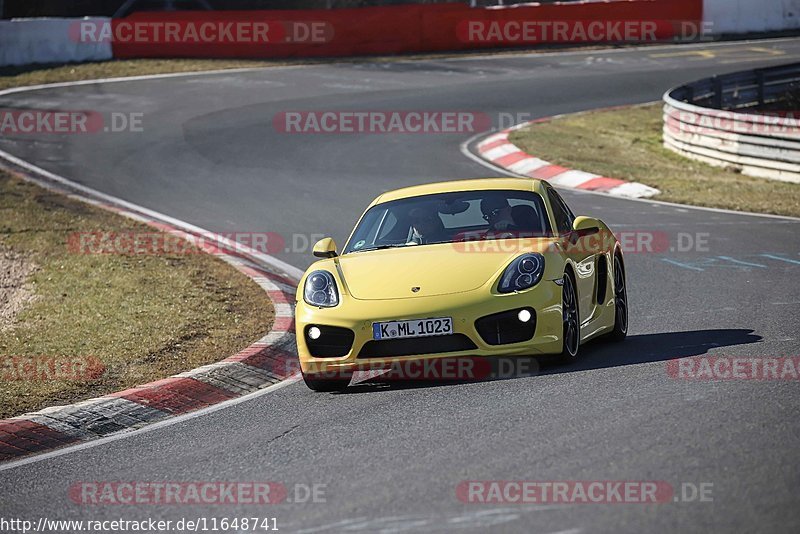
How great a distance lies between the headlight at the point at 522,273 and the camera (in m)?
7.95

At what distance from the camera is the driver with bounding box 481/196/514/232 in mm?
8914

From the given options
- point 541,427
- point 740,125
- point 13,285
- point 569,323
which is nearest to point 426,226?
point 569,323

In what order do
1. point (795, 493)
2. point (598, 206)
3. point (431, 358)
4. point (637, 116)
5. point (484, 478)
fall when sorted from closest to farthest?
1. point (795, 493)
2. point (484, 478)
3. point (431, 358)
4. point (598, 206)
5. point (637, 116)

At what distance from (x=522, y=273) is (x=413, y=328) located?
775 millimetres

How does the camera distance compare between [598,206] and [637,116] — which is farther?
[637,116]

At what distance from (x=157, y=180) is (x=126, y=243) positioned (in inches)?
201

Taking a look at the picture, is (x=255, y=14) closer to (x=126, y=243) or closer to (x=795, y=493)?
(x=126, y=243)

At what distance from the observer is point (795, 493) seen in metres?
4.93

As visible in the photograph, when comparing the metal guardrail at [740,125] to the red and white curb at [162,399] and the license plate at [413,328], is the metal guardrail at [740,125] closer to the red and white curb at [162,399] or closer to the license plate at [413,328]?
the red and white curb at [162,399]

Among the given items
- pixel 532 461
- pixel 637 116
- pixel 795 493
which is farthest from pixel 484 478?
pixel 637 116

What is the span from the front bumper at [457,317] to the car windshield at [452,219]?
0.98 m

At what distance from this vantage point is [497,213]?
901 centimetres

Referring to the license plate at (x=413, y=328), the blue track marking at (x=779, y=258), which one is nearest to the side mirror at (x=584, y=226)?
the license plate at (x=413, y=328)

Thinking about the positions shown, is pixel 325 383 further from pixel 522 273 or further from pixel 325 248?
pixel 522 273
